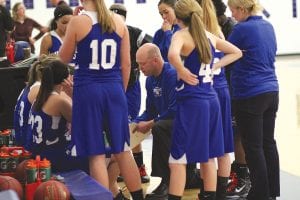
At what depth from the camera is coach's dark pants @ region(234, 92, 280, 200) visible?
568cm

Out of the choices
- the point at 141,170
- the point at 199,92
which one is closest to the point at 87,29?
the point at 199,92

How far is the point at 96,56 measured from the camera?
518 cm

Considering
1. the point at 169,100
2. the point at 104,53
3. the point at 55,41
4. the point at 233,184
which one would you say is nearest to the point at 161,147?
the point at 169,100

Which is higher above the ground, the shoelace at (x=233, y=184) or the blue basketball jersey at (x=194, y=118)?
the blue basketball jersey at (x=194, y=118)

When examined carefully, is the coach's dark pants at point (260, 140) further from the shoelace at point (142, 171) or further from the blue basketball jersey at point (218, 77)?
the shoelace at point (142, 171)

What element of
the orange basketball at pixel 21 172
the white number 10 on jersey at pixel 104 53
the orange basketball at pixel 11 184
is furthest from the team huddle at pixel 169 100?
the orange basketball at pixel 11 184

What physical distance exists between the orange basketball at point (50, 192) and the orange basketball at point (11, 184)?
0.19 metres

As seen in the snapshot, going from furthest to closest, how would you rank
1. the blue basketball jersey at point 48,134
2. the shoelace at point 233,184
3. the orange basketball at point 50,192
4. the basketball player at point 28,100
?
the shoelace at point 233,184 < the basketball player at point 28,100 < the blue basketball jersey at point 48,134 < the orange basketball at point 50,192

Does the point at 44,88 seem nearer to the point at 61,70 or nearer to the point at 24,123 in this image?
the point at 61,70

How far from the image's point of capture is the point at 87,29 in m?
5.13

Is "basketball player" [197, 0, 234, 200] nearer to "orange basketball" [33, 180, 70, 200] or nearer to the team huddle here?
the team huddle

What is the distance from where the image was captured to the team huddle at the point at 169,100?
5199 mm

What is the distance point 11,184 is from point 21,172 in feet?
1.10

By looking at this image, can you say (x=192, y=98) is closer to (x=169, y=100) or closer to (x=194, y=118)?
(x=194, y=118)
